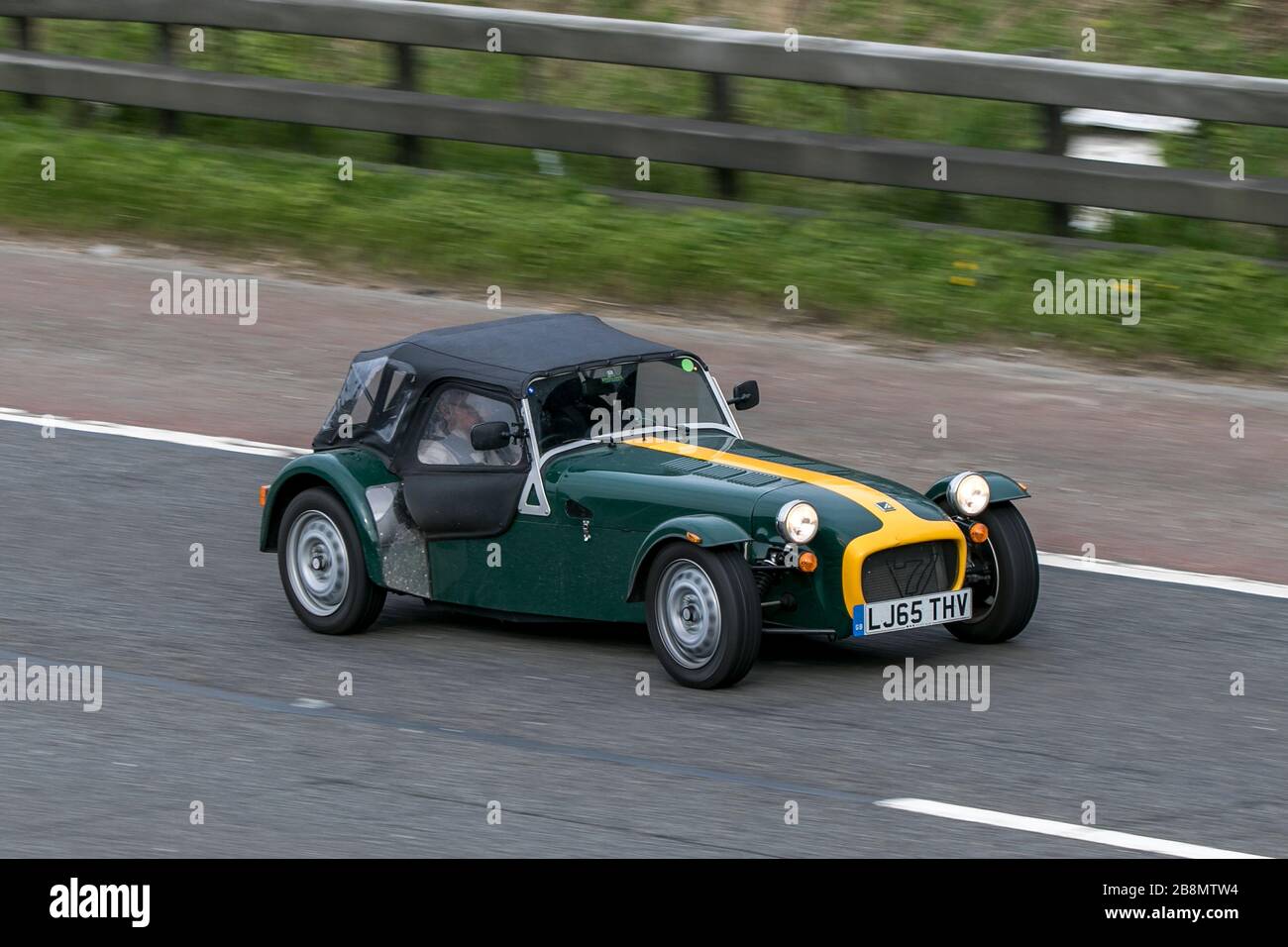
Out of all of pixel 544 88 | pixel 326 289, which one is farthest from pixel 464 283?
pixel 544 88

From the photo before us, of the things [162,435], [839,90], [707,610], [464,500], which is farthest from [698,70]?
[707,610]

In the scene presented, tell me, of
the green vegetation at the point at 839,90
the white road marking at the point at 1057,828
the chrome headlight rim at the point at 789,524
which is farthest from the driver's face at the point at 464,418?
the green vegetation at the point at 839,90

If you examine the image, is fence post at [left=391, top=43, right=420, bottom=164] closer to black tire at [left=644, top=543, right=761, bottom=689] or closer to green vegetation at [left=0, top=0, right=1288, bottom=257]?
green vegetation at [left=0, top=0, right=1288, bottom=257]

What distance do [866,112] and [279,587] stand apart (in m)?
6.85

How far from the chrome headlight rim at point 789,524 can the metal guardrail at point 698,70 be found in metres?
6.38

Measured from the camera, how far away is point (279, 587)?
390 inches

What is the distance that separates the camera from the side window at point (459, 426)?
8.89 meters

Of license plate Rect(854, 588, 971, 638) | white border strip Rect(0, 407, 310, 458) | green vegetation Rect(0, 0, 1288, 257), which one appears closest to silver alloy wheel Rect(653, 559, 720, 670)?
A: license plate Rect(854, 588, 971, 638)

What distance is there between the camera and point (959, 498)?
8672mm

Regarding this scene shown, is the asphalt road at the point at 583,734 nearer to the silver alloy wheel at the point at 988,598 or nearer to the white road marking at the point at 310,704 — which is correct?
the white road marking at the point at 310,704

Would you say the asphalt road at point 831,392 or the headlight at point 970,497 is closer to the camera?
the headlight at point 970,497

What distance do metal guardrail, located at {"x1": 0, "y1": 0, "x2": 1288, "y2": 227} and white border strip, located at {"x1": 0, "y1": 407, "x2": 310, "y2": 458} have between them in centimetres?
435

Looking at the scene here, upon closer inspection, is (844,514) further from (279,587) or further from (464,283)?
(464,283)
